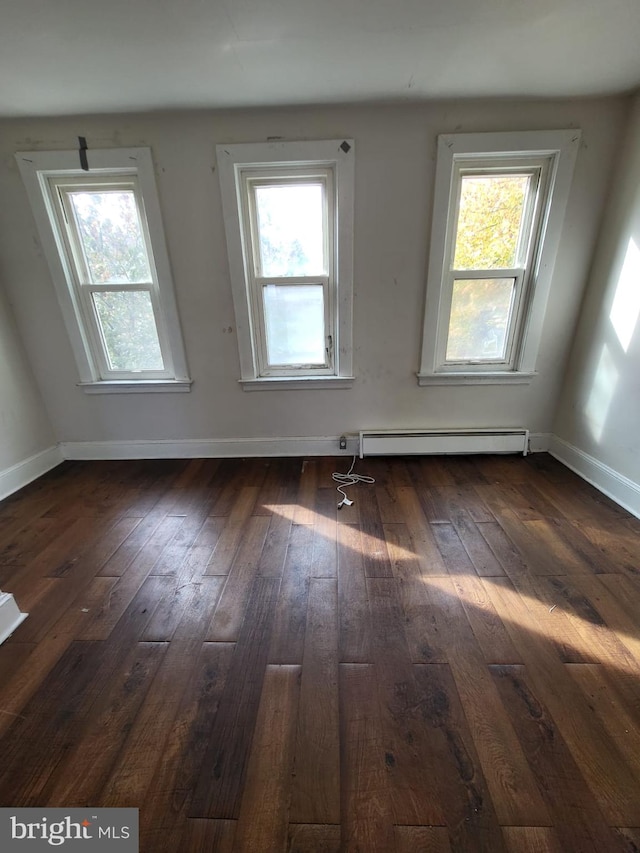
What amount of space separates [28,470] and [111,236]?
1.94 meters

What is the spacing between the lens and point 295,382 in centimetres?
269

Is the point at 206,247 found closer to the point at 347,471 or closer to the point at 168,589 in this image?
the point at 347,471

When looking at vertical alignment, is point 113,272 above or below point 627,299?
above

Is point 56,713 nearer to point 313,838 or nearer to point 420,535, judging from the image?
point 313,838

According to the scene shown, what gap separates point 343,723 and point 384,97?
3147mm

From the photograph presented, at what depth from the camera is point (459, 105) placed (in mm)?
2098

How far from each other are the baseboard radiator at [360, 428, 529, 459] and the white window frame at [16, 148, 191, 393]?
1632 mm

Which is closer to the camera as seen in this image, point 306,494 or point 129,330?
point 306,494

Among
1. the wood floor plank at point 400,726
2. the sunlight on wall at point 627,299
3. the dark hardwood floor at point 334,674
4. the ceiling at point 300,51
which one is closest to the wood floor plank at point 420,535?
the dark hardwood floor at point 334,674

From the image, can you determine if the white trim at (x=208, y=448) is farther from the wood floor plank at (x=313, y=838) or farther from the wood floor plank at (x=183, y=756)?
the wood floor plank at (x=313, y=838)

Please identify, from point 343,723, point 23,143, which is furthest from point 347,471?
point 23,143
